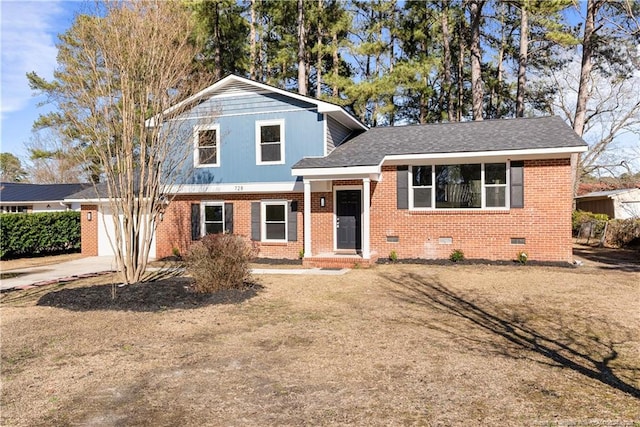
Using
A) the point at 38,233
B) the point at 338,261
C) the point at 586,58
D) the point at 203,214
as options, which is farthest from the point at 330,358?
the point at 586,58

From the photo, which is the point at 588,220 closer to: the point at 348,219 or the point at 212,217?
the point at 348,219

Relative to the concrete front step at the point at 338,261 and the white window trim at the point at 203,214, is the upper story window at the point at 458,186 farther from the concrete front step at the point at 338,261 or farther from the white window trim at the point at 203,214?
the white window trim at the point at 203,214

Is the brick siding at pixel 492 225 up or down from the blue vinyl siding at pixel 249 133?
down

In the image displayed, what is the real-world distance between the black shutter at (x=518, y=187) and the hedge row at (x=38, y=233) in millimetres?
18943

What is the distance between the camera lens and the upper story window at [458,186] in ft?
45.3

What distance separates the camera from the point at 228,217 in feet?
53.3

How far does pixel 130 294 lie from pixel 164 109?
4.33 m

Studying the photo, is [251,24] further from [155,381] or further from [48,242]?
[155,381]

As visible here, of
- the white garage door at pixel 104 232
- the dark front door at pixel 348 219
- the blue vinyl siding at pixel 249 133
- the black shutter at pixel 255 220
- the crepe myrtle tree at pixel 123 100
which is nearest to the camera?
the crepe myrtle tree at pixel 123 100

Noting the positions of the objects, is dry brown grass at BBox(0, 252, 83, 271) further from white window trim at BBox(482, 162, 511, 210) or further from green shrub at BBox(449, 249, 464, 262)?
white window trim at BBox(482, 162, 511, 210)

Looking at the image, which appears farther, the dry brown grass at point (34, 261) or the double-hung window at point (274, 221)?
the dry brown grass at point (34, 261)

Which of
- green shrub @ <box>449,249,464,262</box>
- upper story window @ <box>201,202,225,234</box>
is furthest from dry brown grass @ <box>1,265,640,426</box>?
upper story window @ <box>201,202,225,234</box>

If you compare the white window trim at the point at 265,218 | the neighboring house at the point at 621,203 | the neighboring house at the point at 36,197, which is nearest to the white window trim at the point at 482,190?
the white window trim at the point at 265,218

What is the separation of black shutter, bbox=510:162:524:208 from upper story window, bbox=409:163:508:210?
248mm
